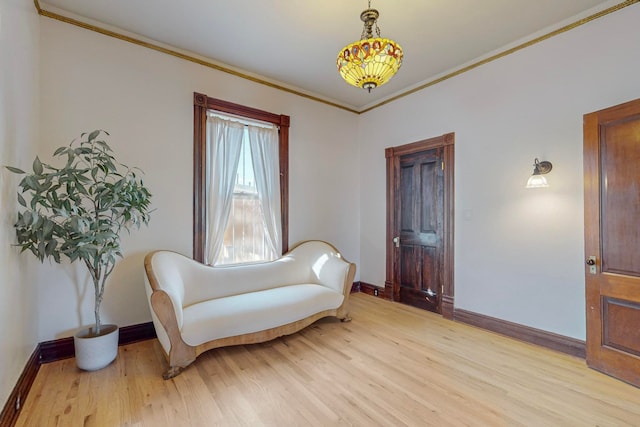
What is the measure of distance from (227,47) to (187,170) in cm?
142

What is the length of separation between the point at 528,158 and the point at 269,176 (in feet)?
9.67

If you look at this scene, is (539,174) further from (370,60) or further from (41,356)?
(41,356)

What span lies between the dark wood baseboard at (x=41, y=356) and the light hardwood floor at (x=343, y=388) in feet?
0.23

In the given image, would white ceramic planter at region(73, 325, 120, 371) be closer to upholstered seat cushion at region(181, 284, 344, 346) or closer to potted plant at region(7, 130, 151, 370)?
potted plant at region(7, 130, 151, 370)

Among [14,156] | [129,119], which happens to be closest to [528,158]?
[129,119]

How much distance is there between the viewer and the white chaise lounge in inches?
90.0

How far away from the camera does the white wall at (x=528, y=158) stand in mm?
2496

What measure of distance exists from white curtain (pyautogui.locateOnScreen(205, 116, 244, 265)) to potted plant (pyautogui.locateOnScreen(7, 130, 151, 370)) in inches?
33.4

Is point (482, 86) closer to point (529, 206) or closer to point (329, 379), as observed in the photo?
point (529, 206)

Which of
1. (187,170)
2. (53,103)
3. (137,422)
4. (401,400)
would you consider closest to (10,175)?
(53,103)

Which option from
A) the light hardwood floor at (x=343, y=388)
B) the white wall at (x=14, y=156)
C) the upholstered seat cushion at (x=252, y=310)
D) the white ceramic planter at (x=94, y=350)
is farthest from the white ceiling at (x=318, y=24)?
the light hardwood floor at (x=343, y=388)

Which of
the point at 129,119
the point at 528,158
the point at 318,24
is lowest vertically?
the point at 528,158

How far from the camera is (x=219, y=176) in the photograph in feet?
11.0

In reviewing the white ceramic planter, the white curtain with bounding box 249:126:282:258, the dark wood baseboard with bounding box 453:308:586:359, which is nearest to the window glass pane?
the white curtain with bounding box 249:126:282:258
